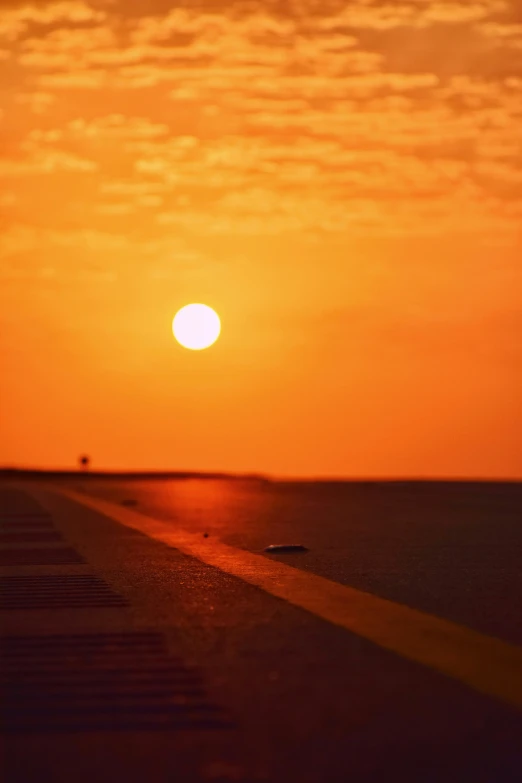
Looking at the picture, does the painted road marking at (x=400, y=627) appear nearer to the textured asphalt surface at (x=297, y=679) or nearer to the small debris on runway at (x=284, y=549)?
the textured asphalt surface at (x=297, y=679)

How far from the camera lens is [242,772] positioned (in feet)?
→ 25.5

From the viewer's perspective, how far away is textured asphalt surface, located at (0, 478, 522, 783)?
799 cm

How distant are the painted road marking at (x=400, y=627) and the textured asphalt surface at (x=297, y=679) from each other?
0.73 ft

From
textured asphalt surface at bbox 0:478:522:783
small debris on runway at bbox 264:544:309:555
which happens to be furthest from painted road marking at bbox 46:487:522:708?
small debris on runway at bbox 264:544:309:555

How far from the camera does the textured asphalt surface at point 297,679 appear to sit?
314 inches

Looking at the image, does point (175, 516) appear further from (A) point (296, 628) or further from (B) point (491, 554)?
(A) point (296, 628)

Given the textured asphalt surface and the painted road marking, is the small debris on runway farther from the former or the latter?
the painted road marking

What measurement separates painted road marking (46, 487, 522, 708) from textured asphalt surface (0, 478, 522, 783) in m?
0.22

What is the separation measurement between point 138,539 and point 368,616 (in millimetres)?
13731

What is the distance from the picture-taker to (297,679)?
10.7 m

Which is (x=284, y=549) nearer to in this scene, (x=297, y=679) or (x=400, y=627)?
(x=400, y=627)

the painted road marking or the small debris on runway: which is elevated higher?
the small debris on runway

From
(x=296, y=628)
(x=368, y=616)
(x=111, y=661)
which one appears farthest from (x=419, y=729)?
(x=368, y=616)

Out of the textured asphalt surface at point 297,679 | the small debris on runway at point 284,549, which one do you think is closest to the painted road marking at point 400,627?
the textured asphalt surface at point 297,679
